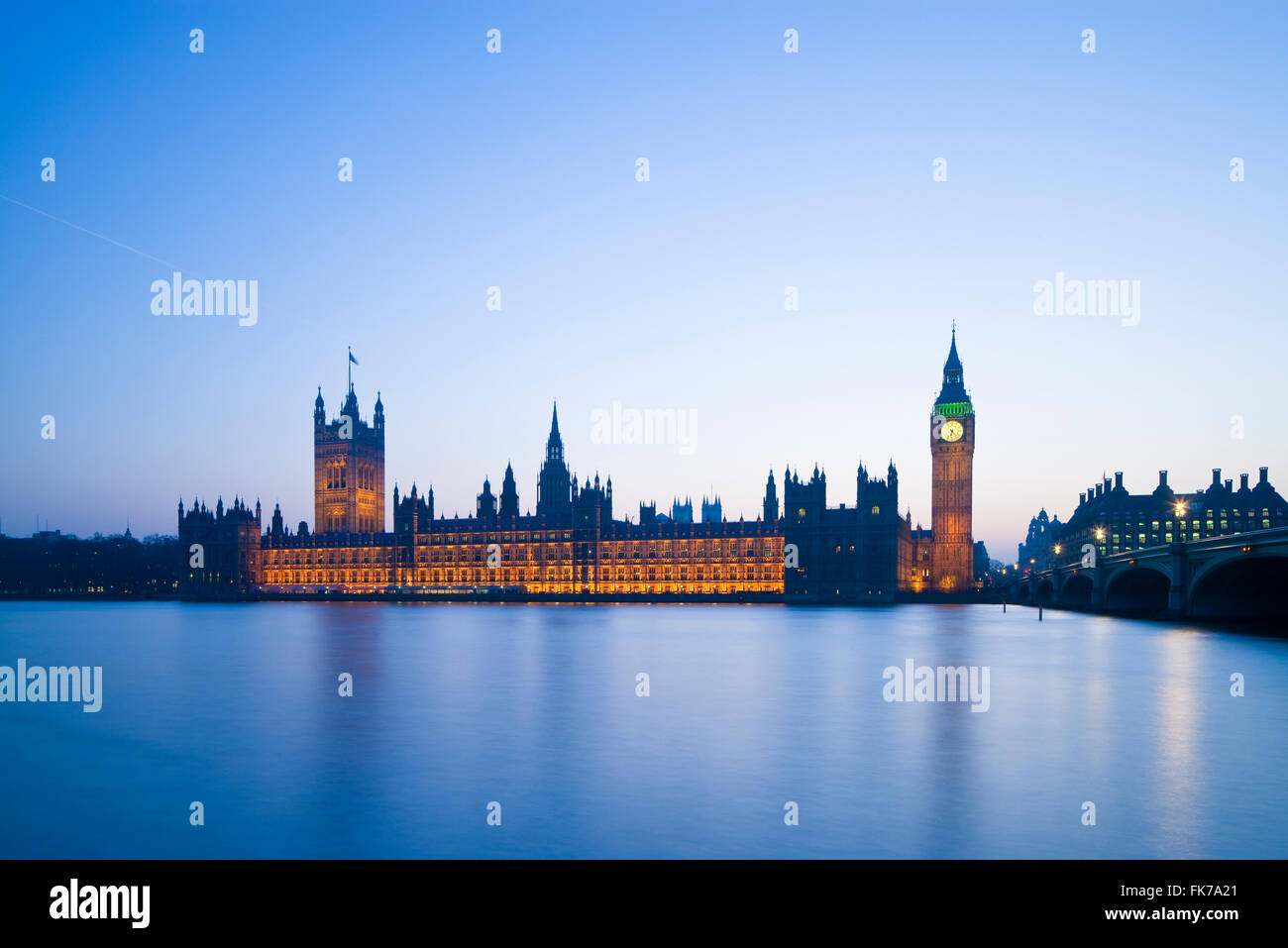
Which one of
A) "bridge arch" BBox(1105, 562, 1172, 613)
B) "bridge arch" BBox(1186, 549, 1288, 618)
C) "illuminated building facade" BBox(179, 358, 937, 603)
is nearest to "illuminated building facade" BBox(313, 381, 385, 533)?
"illuminated building facade" BBox(179, 358, 937, 603)

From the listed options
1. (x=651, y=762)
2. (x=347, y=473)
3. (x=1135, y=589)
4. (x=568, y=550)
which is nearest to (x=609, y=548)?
(x=568, y=550)

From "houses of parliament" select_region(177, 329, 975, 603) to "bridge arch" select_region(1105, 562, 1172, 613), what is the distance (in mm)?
40903

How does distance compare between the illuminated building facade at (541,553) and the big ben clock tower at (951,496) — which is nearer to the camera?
the illuminated building facade at (541,553)

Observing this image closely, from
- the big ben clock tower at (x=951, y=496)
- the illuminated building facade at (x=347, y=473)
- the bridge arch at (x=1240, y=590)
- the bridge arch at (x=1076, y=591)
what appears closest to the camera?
the bridge arch at (x=1240, y=590)

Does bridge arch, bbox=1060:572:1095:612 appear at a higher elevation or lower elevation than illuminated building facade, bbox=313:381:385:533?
lower

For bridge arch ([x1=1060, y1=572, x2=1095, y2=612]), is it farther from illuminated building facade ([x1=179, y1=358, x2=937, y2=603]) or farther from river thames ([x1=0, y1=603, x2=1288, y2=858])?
river thames ([x1=0, y1=603, x2=1288, y2=858])

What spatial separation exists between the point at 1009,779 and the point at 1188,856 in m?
3.99

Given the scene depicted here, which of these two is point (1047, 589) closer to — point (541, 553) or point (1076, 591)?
point (1076, 591)

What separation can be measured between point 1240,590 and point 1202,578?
9884 mm

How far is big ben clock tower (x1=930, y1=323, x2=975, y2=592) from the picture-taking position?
156125 mm

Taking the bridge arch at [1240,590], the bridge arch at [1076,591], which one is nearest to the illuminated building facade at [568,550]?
the bridge arch at [1076,591]

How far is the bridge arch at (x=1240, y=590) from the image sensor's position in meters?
56.4

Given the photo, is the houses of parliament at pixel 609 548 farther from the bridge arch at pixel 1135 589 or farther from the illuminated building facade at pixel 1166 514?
the bridge arch at pixel 1135 589
